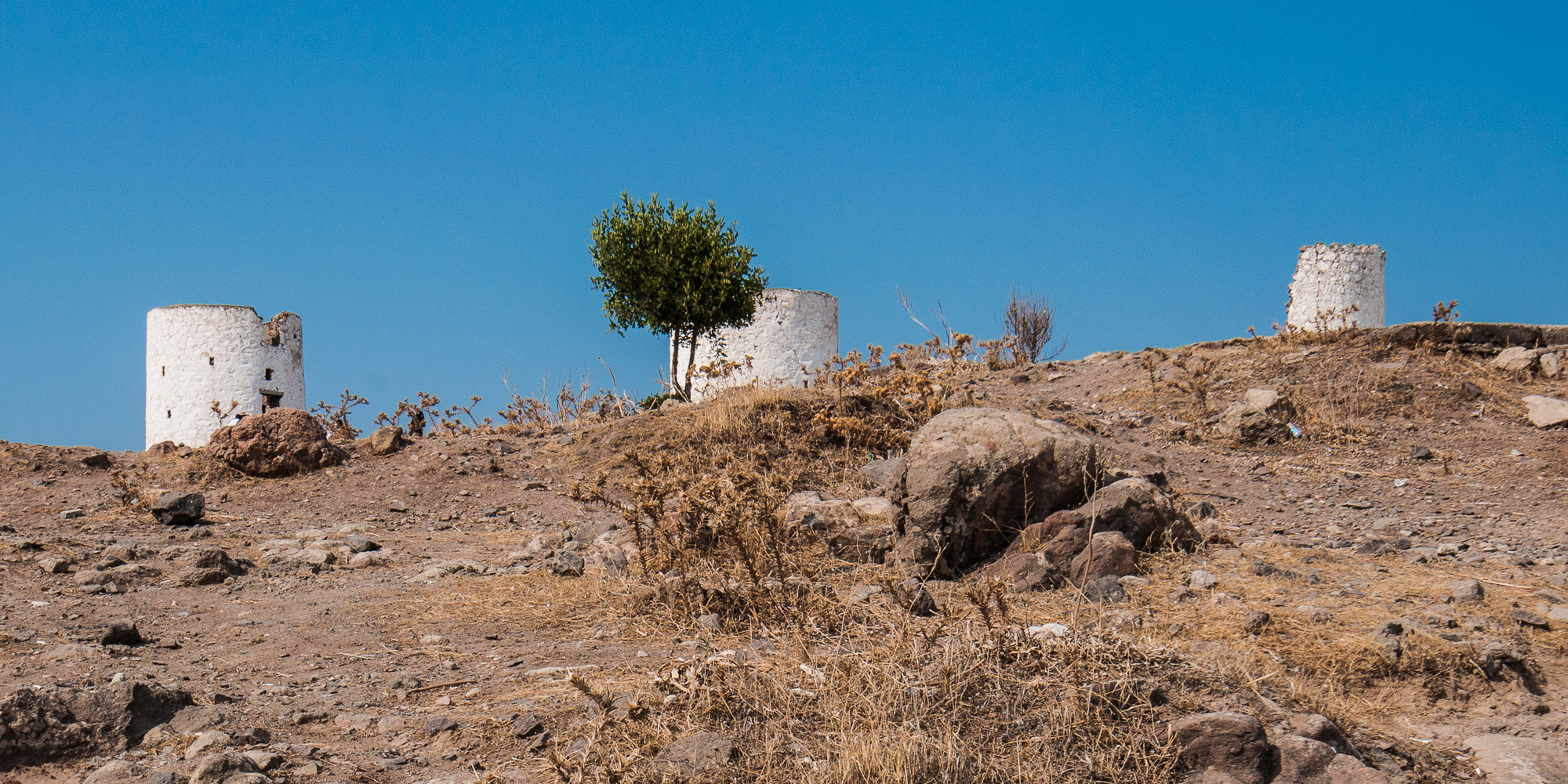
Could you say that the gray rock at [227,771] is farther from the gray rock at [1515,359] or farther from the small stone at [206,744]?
the gray rock at [1515,359]

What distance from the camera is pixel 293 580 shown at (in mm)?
6102

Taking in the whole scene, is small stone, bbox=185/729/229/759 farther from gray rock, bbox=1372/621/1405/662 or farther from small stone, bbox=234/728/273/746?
gray rock, bbox=1372/621/1405/662

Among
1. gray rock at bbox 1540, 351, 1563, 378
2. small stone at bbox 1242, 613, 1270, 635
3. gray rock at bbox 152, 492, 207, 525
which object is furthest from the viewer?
gray rock at bbox 1540, 351, 1563, 378

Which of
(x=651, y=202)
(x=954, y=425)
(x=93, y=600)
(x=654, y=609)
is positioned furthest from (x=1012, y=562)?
(x=651, y=202)

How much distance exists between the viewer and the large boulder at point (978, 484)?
215 inches

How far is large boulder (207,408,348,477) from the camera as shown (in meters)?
9.77

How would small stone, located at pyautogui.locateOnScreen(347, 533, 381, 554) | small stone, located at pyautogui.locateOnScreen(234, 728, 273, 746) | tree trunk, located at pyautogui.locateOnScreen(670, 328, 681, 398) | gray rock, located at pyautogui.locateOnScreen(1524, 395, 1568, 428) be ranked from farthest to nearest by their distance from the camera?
tree trunk, located at pyautogui.locateOnScreen(670, 328, 681, 398) → gray rock, located at pyautogui.locateOnScreen(1524, 395, 1568, 428) → small stone, located at pyautogui.locateOnScreen(347, 533, 381, 554) → small stone, located at pyautogui.locateOnScreen(234, 728, 273, 746)

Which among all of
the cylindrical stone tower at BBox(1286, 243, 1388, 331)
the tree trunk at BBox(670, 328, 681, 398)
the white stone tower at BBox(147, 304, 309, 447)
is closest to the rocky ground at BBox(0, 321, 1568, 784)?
the tree trunk at BBox(670, 328, 681, 398)

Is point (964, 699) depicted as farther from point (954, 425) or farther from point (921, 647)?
point (954, 425)

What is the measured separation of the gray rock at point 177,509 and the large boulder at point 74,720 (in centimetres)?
512

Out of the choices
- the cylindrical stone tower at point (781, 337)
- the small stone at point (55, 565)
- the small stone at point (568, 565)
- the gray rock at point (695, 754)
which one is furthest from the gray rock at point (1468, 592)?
the cylindrical stone tower at point (781, 337)

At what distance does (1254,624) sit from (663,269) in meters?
11.8

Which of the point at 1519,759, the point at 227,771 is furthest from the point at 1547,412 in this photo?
the point at 227,771

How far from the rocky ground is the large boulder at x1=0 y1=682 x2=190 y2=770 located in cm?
2
